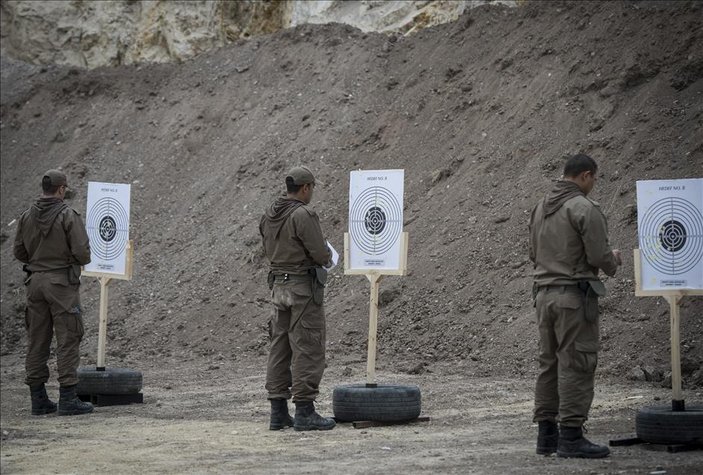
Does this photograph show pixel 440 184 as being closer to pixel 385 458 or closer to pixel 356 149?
pixel 356 149

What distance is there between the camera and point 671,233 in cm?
1066

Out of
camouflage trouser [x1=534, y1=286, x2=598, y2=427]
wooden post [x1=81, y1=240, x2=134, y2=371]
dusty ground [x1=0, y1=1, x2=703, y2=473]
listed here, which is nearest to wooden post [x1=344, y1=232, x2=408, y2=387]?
dusty ground [x1=0, y1=1, x2=703, y2=473]

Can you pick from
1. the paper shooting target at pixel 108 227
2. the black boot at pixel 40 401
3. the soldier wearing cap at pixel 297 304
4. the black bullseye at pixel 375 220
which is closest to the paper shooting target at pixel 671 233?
the black bullseye at pixel 375 220

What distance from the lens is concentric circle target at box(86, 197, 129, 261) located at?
48.3ft

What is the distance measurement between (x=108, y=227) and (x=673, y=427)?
7969 millimetres

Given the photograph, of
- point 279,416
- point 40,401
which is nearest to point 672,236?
point 279,416

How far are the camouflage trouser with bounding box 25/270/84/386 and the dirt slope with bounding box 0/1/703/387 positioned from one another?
4499mm

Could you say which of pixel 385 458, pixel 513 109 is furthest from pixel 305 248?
pixel 513 109

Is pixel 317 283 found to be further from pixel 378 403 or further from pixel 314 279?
pixel 378 403

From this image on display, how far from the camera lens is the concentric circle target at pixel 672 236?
1052cm

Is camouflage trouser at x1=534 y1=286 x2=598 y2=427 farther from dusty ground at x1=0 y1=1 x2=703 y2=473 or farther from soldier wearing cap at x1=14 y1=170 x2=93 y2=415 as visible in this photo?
soldier wearing cap at x1=14 y1=170 x2=93 y2=415

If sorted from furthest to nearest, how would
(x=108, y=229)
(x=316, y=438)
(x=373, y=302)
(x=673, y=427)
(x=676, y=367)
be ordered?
(x=108, y=229), (x=373, y=302), (x=316, y=438), (x=676, y=367), (x=673, y=427)

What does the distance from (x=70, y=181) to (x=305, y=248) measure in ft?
53.0

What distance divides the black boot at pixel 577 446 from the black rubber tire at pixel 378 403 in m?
2.56
